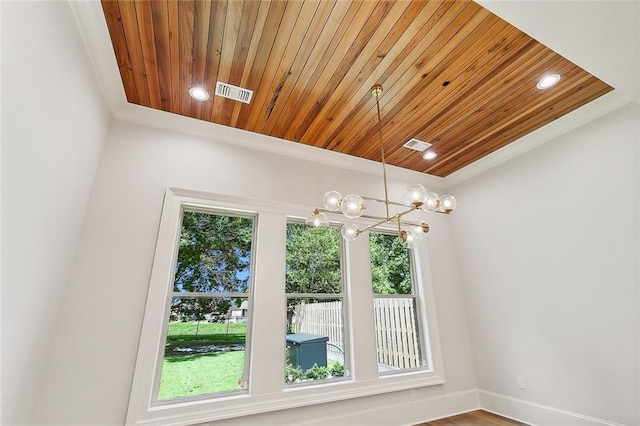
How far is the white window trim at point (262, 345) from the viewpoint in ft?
7.57

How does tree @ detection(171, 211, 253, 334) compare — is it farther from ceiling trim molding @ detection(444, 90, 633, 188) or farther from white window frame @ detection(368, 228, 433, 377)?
ceiling trim molding @ detection(444, 90, 633, 188)

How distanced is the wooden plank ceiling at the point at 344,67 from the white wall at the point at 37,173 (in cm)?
44

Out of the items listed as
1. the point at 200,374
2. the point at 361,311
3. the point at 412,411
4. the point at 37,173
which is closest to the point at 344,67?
the point at 37,173

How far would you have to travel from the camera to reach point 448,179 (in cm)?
439

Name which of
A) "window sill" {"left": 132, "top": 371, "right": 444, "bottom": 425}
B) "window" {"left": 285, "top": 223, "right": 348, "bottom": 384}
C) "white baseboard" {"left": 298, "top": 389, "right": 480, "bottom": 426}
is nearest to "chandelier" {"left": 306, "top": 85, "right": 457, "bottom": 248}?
"window" {"left": 285, "top": 223, "right": 348, "bottom": 384}

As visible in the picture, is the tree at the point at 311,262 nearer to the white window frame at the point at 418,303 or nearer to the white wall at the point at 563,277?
the white window frame at the point at 418,303

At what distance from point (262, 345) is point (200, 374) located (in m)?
0.57

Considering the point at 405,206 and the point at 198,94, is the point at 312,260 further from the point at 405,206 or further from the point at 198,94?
the point at 198,94

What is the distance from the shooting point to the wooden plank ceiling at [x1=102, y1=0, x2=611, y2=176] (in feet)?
6.27

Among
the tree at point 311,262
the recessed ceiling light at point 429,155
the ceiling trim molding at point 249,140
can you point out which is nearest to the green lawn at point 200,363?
the tree at point 311,262

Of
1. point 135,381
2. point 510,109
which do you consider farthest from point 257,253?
point 510,109

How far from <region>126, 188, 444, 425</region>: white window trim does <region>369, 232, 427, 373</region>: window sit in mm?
132

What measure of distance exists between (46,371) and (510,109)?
443 centimetres

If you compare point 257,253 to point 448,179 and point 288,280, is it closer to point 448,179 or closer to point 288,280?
point 288,280
